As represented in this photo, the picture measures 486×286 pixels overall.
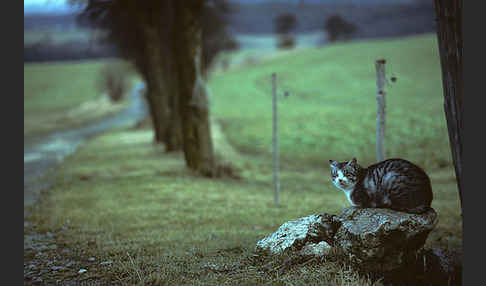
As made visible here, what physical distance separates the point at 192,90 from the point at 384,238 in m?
9.94

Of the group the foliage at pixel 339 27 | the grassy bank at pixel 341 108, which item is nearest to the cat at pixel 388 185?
the grassy bank at pixel 341 108

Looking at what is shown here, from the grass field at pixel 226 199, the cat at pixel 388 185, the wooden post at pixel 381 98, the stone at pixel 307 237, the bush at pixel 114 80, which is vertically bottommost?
the grass field at pixel 226 199

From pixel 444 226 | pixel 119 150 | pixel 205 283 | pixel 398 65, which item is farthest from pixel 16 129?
pixel 398 65

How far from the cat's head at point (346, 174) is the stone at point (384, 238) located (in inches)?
20.1

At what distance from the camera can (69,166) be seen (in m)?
17.3

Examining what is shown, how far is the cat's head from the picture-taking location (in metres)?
5.42

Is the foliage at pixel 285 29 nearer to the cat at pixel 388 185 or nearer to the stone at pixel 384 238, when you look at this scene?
the cat at pixel 388 185

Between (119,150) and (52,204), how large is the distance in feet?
36.7

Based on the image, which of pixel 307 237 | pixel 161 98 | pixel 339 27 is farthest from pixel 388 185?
pixel 339 27

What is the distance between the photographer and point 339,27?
10012 centimetres

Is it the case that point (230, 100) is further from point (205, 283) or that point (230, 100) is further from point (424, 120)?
point (205, 283)

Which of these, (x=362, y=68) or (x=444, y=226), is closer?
(x=444, y=226)

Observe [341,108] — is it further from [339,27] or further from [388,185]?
[339,27]

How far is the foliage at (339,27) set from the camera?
98656mm
